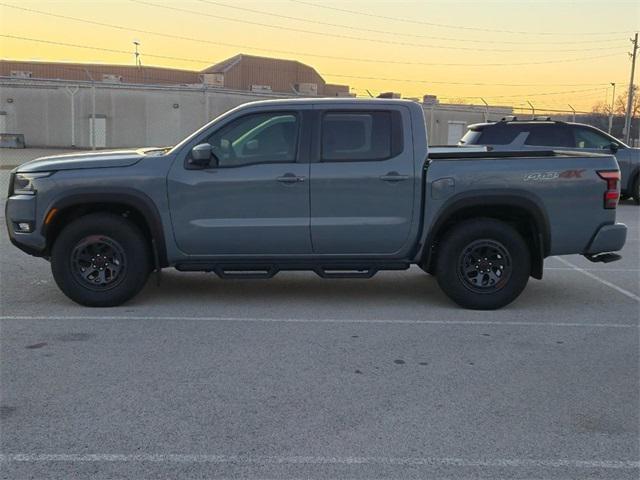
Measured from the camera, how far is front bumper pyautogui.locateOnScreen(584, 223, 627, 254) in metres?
6.55

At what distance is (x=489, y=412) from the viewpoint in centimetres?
418

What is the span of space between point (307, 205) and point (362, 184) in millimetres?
557

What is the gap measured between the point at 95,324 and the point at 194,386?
185 centimetres

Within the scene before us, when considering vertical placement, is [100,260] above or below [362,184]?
below

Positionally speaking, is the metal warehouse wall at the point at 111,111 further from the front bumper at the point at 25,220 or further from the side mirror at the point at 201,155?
the side mirror at the point at 201,155

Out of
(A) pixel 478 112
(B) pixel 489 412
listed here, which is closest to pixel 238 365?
(B) pixel 489 412

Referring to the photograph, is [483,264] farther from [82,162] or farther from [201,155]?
[82,162]

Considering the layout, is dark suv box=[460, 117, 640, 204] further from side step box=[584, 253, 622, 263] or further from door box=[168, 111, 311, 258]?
door box=[168, 111, 311, 258]

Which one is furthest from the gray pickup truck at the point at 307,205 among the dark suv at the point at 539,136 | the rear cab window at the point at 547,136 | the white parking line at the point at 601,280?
the rear cab window at the point at 547,136

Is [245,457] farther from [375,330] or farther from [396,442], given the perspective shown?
[375,330]

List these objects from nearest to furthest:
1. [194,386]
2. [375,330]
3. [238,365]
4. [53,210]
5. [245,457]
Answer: [245,457], [194,386], [238,365], [375,330], [53,210]

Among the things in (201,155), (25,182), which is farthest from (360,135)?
(25,182)

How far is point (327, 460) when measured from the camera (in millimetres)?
3535

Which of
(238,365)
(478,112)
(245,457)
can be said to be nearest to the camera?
(245,457)
